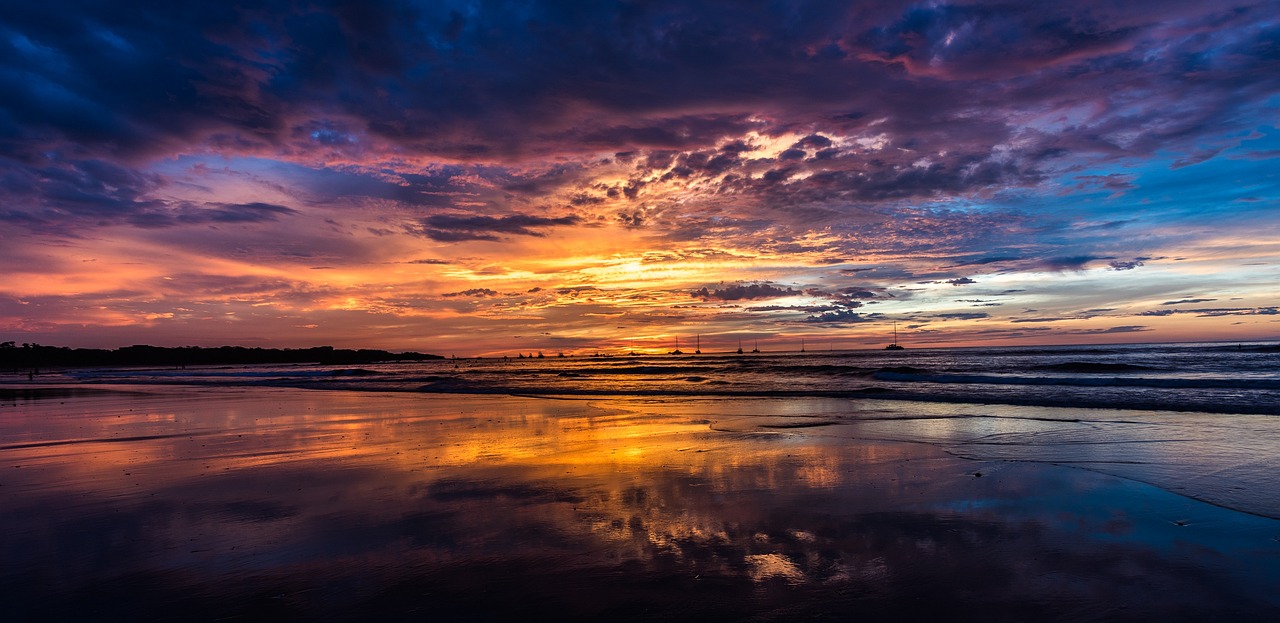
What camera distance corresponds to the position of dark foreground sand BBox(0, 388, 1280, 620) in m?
4.16

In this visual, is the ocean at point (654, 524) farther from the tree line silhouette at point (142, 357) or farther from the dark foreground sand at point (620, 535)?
the tree line silhouette at point (142, 357)

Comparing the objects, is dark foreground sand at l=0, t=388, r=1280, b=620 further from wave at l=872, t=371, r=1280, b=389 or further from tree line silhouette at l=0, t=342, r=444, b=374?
tree line silhouette at l=0, t=342, r=444, b=374

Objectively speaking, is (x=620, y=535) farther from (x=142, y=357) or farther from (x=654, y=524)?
(x=142, y=357)

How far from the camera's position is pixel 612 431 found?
43.5 feet

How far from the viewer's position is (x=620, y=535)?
5.64m

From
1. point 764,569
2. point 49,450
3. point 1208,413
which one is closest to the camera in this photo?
point 764,569

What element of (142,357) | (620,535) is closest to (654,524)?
(620,535)

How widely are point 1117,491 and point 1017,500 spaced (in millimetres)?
1380

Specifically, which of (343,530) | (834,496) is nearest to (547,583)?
(343,530)

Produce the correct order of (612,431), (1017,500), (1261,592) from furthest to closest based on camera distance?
(612,431), (1017,500), (1261,592)

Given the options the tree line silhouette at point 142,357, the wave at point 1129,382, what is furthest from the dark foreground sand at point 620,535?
the tree line silhouette at point 142,357

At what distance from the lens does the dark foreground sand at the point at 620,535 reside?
13.6 ft

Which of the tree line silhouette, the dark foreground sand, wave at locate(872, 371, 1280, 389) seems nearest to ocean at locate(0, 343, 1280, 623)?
the dark foreground sand

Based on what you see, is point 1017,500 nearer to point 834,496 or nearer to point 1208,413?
point 834,496
